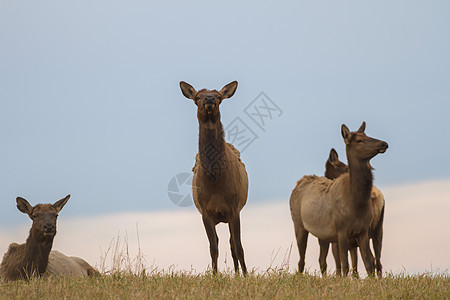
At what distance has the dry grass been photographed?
28.7 feet

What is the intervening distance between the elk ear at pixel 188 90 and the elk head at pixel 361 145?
309cm

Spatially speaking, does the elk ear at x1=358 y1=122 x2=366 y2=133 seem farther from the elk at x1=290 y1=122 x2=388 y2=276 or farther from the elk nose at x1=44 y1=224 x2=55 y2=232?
the elk nose at x1=44 y1=224 x2=55 y2=232

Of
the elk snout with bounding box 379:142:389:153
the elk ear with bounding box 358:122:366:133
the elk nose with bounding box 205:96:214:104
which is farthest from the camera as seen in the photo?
the elk ear with bounding box 358:122:366:133

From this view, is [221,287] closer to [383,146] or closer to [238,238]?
[238,238]

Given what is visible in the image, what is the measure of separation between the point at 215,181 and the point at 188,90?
1890 mm

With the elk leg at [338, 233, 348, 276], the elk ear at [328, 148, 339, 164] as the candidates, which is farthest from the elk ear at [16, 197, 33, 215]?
the elk ear at [328, 148, 339, 164]

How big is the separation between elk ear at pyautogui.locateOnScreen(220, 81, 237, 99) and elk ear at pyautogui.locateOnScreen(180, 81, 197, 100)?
0.54 meters

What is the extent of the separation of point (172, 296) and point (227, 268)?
118 inches

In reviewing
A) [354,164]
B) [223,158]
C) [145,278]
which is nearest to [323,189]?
[354,164]

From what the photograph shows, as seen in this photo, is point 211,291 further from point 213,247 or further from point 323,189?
point 323,189

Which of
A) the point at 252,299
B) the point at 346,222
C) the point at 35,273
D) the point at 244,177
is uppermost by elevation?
the point at 244,177

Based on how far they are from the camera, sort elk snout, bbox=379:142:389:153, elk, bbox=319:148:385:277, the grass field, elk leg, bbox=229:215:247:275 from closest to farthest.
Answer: the grass field → elk leg, bbox=229:215:247:275 → elk snout, bbox=379:142:389:153 → elk, bbox=319:148:385:277

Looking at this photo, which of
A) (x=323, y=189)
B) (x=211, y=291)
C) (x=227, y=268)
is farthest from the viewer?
(x=323, y=189)

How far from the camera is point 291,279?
10203 mm
